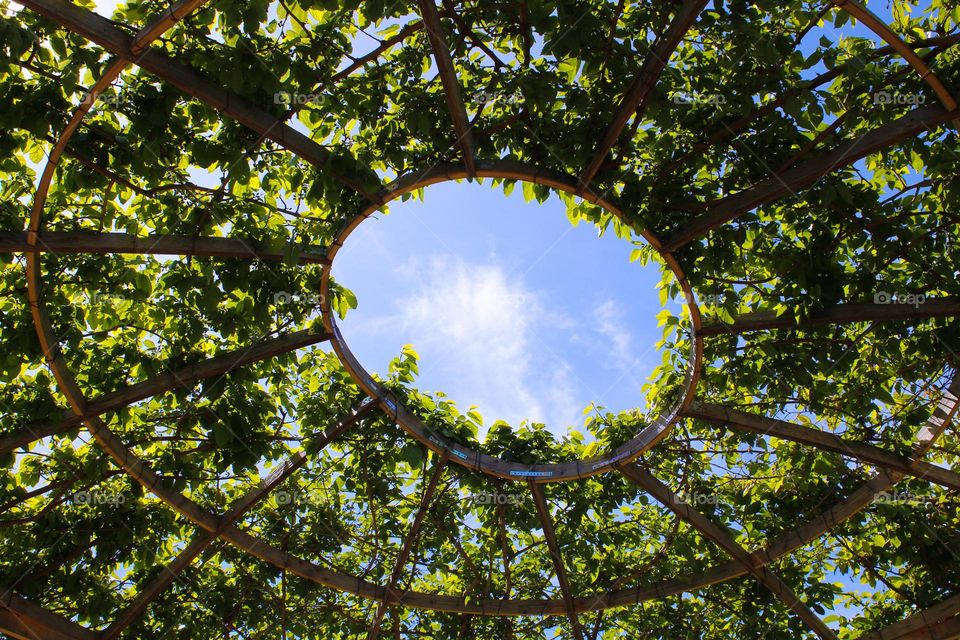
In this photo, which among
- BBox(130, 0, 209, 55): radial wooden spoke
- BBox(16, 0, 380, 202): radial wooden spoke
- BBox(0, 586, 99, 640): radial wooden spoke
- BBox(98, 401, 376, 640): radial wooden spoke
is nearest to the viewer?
BBox(130, 0, 209, 55): radial wooden spoke

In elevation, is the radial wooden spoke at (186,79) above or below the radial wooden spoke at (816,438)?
below

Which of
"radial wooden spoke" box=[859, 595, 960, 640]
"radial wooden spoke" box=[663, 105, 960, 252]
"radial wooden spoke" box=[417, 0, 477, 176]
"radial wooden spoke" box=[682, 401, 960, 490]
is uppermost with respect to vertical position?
"radial wooden spoke" box=[663, 105, 960, 252]

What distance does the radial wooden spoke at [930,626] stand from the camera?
459 inches

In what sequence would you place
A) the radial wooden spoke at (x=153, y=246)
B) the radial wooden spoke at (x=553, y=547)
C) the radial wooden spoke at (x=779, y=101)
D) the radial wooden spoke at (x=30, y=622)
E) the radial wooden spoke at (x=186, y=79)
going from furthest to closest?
1. the radial wooden spoke at (x=553, y=547)
2. the radial wooden spoke at (x=30, y=622)
3. the radial wooden spoke at (x=153, y=246)
4. the radial wooden spoke at (x=779, y=101)
5. the radial wooden spoke at (x=186, y=79)

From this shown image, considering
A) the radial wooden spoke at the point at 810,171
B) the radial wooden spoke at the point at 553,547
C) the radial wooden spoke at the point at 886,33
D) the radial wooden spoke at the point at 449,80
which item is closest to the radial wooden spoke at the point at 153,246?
the radial wooden spoke at the point at 449,80

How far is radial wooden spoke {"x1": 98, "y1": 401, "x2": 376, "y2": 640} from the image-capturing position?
37.9ft

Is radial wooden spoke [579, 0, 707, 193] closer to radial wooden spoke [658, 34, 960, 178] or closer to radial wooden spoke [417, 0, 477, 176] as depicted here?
radial wooden spoke [658, 34, 960, 178]

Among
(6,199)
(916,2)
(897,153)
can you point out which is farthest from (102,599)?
(916,2)

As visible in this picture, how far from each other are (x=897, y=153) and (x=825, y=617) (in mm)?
7112

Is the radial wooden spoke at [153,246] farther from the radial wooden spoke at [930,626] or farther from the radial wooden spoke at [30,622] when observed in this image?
the radial wooden spoke at [930,626]

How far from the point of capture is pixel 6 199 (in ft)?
32.0

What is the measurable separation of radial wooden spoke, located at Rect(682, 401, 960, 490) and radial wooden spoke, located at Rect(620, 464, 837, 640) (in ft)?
4.25

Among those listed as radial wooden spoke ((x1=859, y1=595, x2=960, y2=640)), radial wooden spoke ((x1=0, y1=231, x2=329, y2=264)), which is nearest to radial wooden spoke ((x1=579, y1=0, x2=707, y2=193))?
radial wooden spoke ((x1=0, y1=231, x2=329, y2=264))

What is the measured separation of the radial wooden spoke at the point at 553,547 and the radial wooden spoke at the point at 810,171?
14.1 ft
